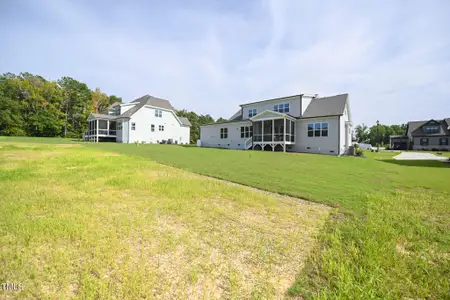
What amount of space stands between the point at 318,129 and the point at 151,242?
2091 cm

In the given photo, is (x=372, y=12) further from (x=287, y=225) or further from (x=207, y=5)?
(x=287, y=225)

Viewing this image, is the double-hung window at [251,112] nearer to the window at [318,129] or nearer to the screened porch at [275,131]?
A: the screened porch at [275,131]

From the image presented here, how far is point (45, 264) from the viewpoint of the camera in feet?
7.70

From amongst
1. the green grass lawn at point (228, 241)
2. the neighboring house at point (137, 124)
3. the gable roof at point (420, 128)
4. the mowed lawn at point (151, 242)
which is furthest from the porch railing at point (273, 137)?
the gable roof at point (420, 128)

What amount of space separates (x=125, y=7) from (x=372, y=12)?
1395 centimetres

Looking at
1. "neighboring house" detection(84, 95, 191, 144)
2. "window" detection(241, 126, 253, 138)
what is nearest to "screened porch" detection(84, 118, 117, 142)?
"neighboring house" detection(84, 95, 191, 144)

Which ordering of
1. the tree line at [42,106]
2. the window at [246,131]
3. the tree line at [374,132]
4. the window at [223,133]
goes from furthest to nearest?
1. the tree line at [374,132]
2. the tree line at [42,106]
3. the window at [223,133]
4. the window at [246,131]

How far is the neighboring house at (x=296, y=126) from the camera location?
19.8m

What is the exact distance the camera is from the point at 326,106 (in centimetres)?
2147

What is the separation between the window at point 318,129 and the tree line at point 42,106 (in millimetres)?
46220

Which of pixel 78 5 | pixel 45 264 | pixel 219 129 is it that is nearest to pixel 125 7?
pixel 78 5

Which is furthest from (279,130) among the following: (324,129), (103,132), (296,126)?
(103,132)

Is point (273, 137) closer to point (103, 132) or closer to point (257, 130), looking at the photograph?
point (257, 130)

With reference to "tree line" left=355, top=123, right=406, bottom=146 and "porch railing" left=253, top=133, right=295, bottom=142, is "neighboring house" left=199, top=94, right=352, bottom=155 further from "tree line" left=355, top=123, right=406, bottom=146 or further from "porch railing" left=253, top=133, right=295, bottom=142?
"tree line" left=355, top=123, right=406, bottom=146
